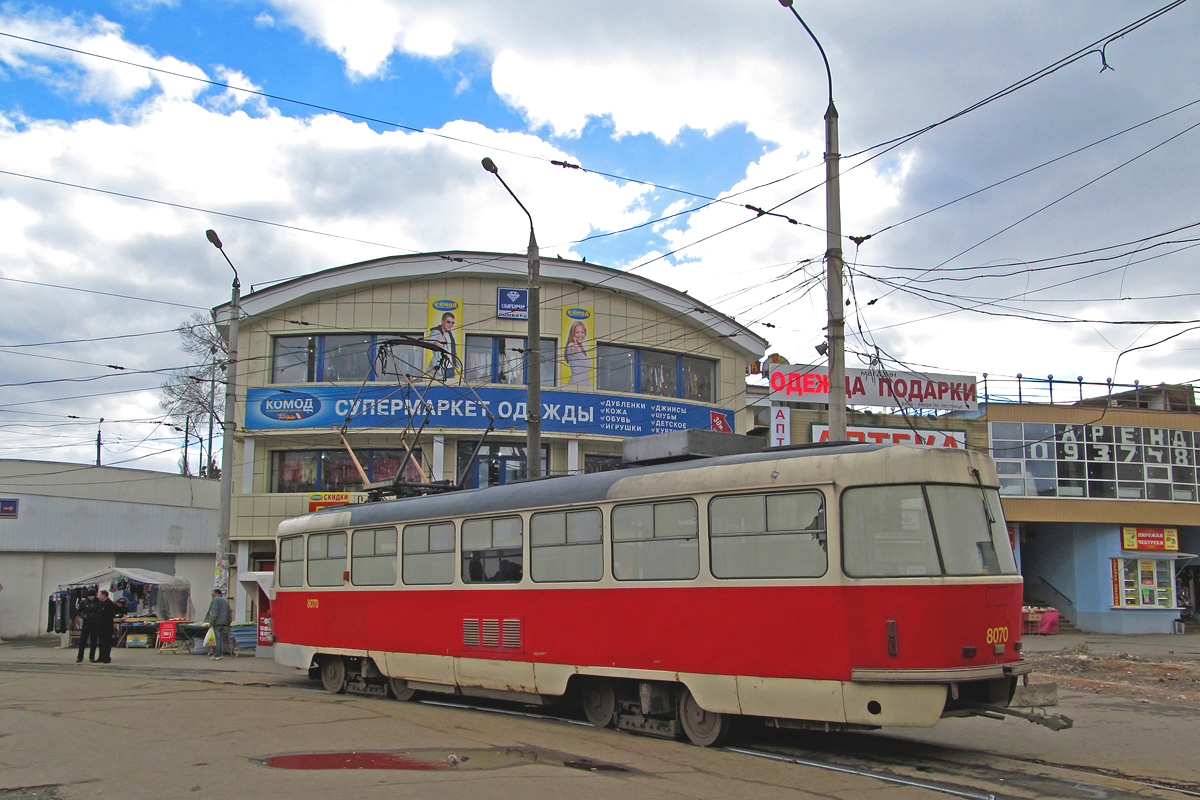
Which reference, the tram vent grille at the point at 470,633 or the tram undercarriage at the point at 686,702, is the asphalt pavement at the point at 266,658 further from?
the tram undercarriage at the point at 686,702

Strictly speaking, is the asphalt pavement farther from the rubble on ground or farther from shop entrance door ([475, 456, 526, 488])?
shop entrance door ([475, 456, 526, 488])

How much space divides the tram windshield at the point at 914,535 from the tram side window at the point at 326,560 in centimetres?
927

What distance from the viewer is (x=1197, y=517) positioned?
31.5 m

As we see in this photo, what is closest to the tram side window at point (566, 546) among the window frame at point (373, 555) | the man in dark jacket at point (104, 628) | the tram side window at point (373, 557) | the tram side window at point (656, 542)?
the tram side window at point (656, 542)

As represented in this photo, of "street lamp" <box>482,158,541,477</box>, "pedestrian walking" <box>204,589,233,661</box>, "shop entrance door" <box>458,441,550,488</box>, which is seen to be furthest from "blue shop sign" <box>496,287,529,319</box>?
"pedestrian walking" <box>204,589,233,661</box>

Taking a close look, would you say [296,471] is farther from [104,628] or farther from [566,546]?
[566,546]

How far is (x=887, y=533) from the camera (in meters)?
8.45

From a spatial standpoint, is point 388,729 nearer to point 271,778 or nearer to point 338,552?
point 271,778

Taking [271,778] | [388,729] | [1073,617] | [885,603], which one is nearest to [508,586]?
[388,729]

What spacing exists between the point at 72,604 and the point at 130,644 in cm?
820

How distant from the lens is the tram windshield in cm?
834

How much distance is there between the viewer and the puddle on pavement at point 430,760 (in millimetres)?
8375

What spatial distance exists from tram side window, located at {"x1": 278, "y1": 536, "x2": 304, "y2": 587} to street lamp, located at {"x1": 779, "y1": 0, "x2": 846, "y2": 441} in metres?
9.24

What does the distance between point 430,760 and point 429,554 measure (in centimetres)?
474
